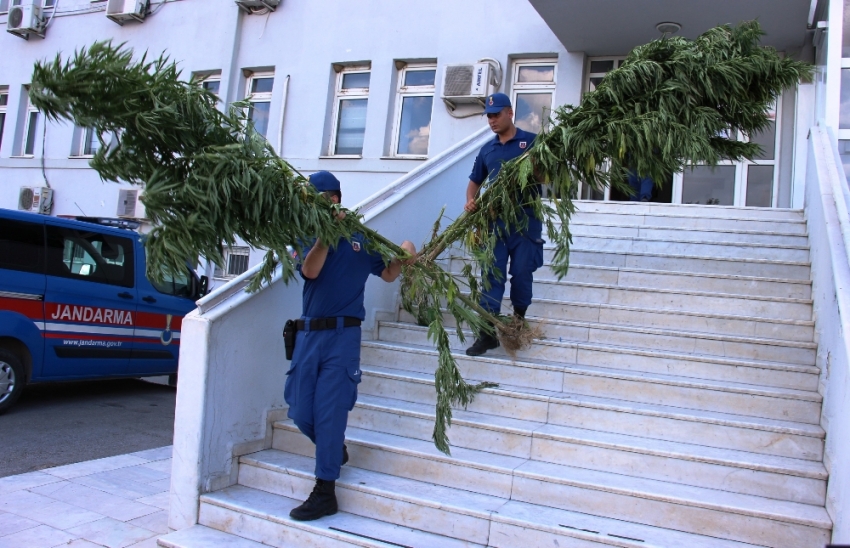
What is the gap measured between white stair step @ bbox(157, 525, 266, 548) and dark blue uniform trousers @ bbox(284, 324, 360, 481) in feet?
1.92

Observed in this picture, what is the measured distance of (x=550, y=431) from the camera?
4.07m

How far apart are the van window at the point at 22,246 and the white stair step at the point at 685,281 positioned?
406 cm

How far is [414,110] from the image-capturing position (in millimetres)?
10766

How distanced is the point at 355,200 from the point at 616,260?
517cm

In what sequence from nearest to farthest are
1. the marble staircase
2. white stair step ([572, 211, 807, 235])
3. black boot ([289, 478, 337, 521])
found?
the marble staircase, black boot ([289, 478, 337, 521]), white stair step ([572, 211, 807, 235])

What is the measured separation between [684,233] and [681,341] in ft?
7.05

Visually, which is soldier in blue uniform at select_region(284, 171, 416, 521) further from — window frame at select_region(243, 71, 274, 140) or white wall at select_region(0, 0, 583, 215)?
window frame at select_region(243, 71, 274, 140)

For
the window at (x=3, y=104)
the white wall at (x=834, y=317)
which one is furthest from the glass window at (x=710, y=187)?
the window at (x=3, y=104)

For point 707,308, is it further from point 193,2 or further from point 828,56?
point 193,2

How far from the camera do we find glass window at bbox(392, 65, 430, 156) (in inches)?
418

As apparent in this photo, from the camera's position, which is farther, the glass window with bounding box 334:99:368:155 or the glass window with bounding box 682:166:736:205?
the glass window with bounding box 334:99:368:155

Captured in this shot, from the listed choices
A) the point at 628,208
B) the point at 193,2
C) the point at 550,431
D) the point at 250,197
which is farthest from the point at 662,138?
the point at 193,2

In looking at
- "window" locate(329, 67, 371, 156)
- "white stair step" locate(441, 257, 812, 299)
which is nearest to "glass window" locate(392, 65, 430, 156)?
"window" locate(329, 67, 371, 156)

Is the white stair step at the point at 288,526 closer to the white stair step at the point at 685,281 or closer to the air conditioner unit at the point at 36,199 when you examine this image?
the white stair step at the point at 685,281
